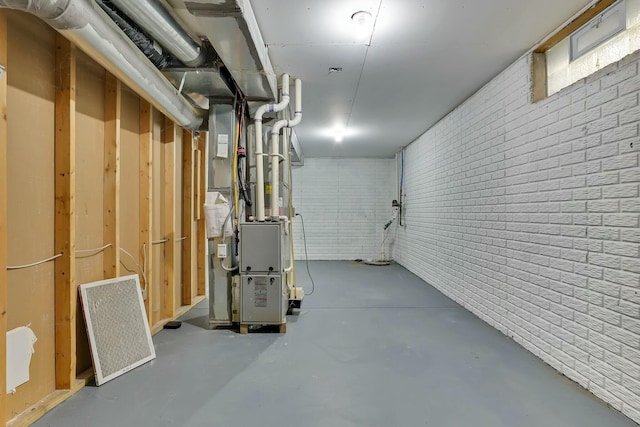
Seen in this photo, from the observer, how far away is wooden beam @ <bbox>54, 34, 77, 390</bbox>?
1.94 meters

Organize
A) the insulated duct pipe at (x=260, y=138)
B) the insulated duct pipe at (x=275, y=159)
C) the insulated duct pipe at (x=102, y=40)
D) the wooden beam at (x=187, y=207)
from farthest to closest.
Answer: the wooden beam at (x=187, y=207), the insulated duct pipe at (x=275, y=159), the insulated duct pipe at (x=260, y=138), the insulated duct pipe at (x=102, y=40)

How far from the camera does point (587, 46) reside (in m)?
2.23

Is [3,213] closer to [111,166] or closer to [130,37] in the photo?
[111,166]

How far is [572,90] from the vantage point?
7.23 feet

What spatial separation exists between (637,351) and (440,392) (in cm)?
108

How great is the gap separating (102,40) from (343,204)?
6258 millimetres

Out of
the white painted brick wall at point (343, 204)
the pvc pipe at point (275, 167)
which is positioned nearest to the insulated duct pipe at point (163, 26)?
the pvc pipe at point (275, 167)

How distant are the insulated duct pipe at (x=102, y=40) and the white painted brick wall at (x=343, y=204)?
5189 millimetres

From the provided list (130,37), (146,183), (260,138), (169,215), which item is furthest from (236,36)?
(169,215)

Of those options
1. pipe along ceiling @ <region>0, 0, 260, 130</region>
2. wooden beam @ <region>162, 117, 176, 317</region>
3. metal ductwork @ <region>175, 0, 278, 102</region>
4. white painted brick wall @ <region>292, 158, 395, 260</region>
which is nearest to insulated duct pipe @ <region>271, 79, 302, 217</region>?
metal ductwork @ <region>175, 0, 278, 102</region>

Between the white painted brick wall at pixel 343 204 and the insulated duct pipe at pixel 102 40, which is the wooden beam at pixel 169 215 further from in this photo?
the white painted brick wall at pixel 343 204

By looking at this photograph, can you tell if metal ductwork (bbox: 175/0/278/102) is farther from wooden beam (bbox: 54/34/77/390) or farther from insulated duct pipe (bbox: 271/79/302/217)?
wooden beam (bbox: 54/34/77/390)

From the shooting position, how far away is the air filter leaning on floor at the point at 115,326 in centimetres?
215

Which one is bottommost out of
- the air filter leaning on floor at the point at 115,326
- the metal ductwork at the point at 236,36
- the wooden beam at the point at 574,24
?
the air filter leaning on floor at the point at 115,326
